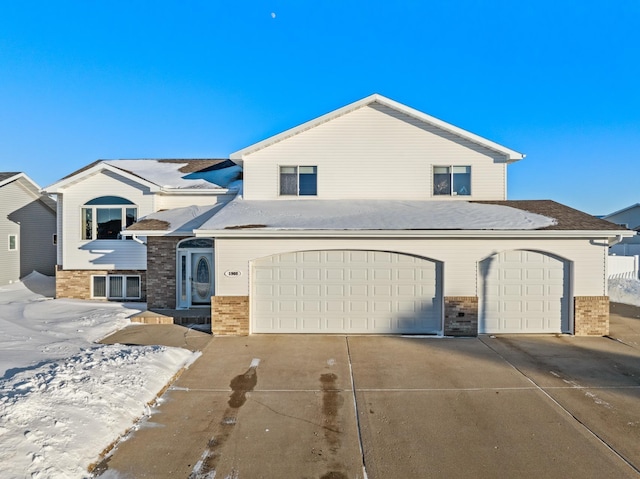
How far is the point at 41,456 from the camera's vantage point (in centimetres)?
411

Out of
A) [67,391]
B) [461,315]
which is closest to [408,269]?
[461,315]

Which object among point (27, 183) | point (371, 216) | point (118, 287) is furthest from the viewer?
point (27, 183)

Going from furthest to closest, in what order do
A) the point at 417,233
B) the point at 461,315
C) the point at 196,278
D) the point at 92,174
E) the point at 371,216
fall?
the point at 92,174
the point at 196,278
the point at 371,216
the point at 461,315
the point at 417,233

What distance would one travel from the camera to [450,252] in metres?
10.1

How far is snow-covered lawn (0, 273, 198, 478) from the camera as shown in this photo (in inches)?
166

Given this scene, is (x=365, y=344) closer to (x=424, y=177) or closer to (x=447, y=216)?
(x=447, y=216)

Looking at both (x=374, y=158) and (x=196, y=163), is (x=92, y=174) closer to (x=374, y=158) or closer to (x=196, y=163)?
(x=196, y=163)

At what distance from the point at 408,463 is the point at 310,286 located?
19.8 ft

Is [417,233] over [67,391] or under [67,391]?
over

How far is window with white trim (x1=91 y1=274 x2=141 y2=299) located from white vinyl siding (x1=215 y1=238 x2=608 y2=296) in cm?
651

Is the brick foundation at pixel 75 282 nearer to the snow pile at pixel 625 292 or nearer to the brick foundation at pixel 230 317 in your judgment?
the brick foundation at pixel 230 317

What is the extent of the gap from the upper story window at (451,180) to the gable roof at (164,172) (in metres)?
8.32

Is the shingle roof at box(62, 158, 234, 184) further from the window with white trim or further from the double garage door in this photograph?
the double garage door

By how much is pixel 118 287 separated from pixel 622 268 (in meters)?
23.8
